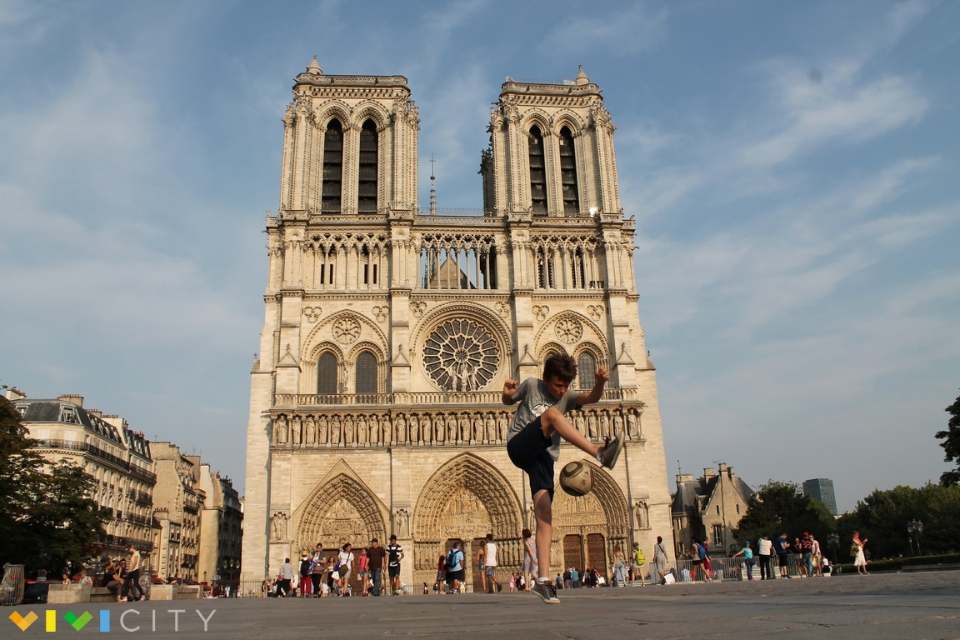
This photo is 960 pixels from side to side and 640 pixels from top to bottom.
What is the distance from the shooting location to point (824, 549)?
137ft

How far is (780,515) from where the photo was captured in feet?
134

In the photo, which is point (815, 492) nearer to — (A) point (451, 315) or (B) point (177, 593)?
(A) point (451, 315)

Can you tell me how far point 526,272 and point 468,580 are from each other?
1152 cm

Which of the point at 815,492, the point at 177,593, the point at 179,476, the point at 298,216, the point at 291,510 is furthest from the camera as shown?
the point at 815,492

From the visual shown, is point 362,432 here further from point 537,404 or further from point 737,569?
point 537,404

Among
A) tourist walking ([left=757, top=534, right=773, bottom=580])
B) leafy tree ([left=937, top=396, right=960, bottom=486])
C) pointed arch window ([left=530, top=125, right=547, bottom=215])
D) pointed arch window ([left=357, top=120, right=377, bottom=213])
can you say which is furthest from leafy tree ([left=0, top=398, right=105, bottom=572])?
leafy tree ([left=937, top=396, right=960, bottom=486])

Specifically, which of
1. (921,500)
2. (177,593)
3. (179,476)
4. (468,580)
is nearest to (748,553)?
(468,580)

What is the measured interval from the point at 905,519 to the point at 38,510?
34949 mm

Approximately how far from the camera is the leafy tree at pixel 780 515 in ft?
129

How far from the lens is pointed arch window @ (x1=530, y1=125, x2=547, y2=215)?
33.5 metres

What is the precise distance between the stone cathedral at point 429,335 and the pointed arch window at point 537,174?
10cm

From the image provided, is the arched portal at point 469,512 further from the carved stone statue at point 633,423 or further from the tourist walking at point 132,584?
the tourist walking at point 132,584

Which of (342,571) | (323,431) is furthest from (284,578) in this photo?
(323,431)

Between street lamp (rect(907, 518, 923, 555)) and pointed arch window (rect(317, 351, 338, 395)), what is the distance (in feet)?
74.9
